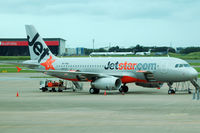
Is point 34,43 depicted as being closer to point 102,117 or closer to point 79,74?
point 79,74

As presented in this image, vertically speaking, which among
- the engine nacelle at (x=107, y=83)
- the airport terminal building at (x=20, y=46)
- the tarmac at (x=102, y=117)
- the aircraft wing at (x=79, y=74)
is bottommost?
the tarmac at (x=102, y=117)

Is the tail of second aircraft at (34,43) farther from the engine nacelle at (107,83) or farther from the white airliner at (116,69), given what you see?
the engine nacelle at (107,83)

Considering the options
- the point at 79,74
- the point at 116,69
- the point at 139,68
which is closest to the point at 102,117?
the point at 139,68

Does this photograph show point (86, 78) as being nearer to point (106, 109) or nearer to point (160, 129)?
point (106, 109)

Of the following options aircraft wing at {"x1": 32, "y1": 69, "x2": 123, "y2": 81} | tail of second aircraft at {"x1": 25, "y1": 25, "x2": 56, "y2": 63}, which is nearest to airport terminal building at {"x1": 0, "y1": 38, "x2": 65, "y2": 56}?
tail of second aircraft at {"x1": 25, "y1": 25, "x2": 56, "y2": 63}

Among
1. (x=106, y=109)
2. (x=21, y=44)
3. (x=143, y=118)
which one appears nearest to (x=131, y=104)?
(x=106, y=109)

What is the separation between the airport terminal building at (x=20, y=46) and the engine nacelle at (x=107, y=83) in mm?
132180

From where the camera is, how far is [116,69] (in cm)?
4600

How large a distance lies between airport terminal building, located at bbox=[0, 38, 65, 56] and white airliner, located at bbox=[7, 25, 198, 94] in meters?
123

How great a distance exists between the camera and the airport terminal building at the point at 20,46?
17712cm

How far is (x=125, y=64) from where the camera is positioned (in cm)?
4538

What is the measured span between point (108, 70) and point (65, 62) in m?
6.83

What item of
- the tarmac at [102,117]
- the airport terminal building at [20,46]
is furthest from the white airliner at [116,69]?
the airport terminal building at [20,46]

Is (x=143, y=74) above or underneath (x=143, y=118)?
above
